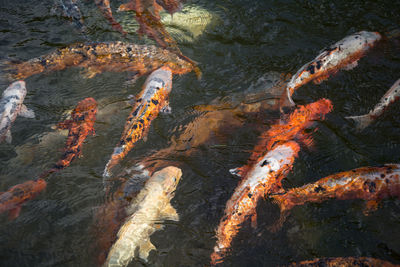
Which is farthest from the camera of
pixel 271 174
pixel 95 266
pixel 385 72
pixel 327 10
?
pixel 327 10

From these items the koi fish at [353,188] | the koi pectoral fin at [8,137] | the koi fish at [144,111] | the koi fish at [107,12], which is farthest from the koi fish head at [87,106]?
the koi fish at [353,188]

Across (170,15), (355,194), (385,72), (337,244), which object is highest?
(170,15)

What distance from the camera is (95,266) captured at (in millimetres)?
3115

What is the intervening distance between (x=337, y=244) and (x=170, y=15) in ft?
17.0

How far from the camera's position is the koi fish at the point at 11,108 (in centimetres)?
445

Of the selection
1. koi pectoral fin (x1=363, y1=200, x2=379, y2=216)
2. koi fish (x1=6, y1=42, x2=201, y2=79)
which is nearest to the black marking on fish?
koi pectoral fin (x1=363, y1=200, x2=379, y2=216)

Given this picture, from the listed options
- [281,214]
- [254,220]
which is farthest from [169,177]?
[281,214]

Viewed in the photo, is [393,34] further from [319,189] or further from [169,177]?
[169,177]

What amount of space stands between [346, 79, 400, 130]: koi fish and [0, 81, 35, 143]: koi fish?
4.81 metres

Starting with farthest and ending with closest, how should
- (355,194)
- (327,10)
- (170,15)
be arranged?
(170,15) < (327,10) < (355,194)

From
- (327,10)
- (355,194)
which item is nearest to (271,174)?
(355,194)

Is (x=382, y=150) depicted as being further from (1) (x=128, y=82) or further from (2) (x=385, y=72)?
(1) (x=128, y=82)

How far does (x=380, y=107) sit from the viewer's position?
4.05 meters

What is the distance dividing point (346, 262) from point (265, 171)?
1.24 m
